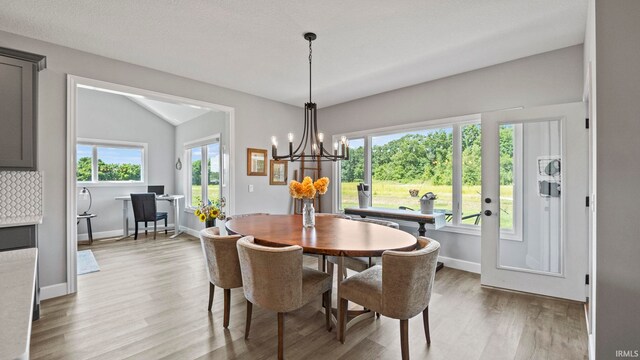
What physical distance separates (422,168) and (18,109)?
452 cm

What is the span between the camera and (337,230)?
2.51 m

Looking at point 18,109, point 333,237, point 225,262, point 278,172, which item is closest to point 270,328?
point 225,262

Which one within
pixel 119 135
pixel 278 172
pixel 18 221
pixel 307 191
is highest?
pixel 119 135

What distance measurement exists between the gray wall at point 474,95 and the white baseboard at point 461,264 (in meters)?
0.05

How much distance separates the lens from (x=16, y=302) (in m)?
0.85

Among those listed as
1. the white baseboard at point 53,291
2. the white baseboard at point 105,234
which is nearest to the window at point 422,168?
the white baseboard at point 53,291

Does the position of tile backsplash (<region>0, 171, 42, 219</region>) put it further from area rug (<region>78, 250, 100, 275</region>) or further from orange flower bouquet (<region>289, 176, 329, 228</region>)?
orange flower bouquet (<region>289, 176, 329, 228</region>)

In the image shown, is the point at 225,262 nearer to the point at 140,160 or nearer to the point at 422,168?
the point at 422,168

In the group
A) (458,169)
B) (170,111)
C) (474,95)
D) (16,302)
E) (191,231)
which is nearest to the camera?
(16,302)

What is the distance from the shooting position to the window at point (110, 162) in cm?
585

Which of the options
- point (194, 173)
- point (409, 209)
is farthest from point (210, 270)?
point (194, 173)

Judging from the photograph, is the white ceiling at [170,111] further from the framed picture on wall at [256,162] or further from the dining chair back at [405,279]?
the dining chair back at [405,279]

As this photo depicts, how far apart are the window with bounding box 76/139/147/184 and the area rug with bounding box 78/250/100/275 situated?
2028 mm

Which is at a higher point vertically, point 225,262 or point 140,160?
point 140,160
